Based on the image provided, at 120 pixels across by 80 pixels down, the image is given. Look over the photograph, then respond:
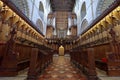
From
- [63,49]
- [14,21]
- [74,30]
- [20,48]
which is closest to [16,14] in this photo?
[14,21]

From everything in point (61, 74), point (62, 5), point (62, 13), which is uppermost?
point (62, 5)

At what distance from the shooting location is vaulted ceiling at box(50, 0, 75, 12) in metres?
16.3

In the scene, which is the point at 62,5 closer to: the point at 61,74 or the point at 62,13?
the point at 62,13

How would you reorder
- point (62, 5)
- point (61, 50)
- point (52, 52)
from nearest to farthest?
point (52, 52), point (61, 50), point (62, 5)

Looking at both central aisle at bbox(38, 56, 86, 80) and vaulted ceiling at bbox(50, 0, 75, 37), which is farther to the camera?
vaulted ceiling at bbox(50, 0, 75, 37)

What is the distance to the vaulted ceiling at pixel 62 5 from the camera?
1628 centimetres

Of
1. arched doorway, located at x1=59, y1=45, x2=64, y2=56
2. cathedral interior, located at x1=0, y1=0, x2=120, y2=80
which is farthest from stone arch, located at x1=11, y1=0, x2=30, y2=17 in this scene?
arched doorway, located at x1=59, y1=45, x2=64, y2=56

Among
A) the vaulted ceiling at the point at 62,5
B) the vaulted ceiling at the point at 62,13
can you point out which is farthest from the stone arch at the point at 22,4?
the vaulted ceiling at the point at 62,5

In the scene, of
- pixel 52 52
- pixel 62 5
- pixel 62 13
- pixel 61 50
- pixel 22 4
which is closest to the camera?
pixel 52 52

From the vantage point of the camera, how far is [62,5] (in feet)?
56.3

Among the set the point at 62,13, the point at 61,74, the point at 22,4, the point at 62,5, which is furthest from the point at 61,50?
the point at 61,74

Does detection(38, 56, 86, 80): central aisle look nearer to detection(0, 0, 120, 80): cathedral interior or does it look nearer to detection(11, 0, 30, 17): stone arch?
detection(0, 0, 120, 80): cathedral interior

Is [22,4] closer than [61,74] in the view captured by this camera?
No

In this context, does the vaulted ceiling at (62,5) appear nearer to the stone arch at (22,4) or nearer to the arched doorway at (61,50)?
the arched doorway at (61,50)
